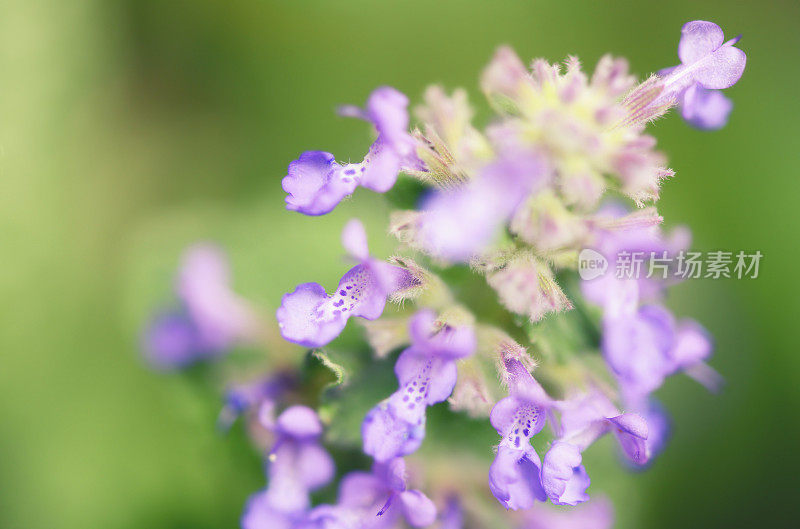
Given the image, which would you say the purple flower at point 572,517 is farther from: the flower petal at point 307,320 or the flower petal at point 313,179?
the flower petal at point 313,179

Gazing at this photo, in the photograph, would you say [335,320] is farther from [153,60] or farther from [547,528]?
[153,60]

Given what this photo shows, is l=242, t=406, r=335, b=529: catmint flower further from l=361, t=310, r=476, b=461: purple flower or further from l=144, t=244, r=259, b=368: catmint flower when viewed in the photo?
l=144, t=244, r=259, b=368: catmint flower

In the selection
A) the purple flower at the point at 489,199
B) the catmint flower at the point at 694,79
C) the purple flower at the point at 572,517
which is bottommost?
the purple flower at the point at 572,517

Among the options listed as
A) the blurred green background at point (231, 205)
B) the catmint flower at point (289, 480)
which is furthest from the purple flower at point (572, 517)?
the catmint flower at point (289, 480)

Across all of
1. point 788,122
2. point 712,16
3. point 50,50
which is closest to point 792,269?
point 788,122

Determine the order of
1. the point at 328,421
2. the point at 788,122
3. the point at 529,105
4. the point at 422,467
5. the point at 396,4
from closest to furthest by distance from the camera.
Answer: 1. the point at 529,105
2. the point at 328,421
3. the point at 422,467
4. the point at 788,122
5. the point at 396,4

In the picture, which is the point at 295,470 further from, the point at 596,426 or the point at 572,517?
the point at 572,517

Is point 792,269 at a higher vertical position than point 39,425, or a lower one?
higher
